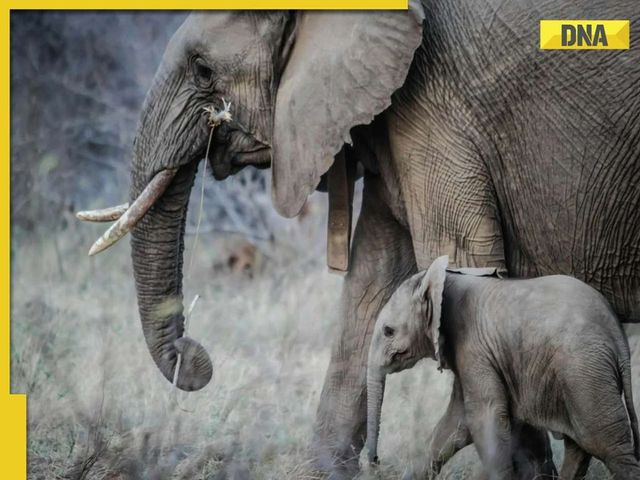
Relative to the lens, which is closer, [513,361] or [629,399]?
[629,399]

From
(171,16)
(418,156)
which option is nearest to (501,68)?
(418,156)

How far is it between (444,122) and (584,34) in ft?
1.84

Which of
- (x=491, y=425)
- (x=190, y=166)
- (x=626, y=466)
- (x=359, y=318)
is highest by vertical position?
(x=190, y=166)

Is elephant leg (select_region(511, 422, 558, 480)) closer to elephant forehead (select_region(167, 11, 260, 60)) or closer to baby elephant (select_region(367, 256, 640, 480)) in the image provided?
baby elephant (select_region(367, 256, 640, 480))

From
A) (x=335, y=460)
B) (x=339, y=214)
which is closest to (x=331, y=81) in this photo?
(x=339, y=214)

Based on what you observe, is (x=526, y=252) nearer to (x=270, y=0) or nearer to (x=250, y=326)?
(x=270, y=0)

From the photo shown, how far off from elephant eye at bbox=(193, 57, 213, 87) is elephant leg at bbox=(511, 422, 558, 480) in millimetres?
1647

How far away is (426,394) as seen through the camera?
6648 mm

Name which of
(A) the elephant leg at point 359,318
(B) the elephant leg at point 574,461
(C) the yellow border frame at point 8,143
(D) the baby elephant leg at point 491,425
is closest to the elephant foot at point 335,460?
(A) the elephant leg at point 359,318

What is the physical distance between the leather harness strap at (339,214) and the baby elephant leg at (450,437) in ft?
2.31

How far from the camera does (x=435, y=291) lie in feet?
16.3

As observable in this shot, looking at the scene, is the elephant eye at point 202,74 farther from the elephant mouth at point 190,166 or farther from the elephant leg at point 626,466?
the elephant leg at point 626,466

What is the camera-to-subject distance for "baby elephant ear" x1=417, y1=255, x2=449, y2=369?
494 centimetres

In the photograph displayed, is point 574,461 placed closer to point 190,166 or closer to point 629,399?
point 629,399
